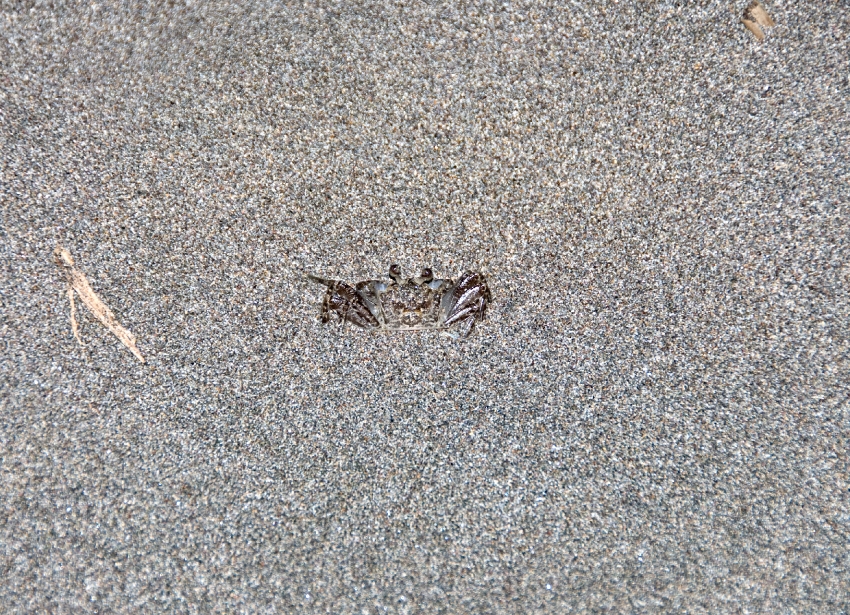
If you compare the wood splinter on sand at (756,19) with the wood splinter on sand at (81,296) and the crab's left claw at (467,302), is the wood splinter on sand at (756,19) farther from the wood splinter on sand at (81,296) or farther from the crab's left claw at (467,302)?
the wood splinter on sand at (81,296)

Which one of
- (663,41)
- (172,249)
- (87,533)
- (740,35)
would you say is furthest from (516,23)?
(87,533)

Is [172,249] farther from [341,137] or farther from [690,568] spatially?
[690,568]

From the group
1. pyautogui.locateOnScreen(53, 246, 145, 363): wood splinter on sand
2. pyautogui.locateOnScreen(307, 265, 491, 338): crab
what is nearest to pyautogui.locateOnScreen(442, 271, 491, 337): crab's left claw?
pyautogui.locateOnScreen(307, 265, 491, 338): crab

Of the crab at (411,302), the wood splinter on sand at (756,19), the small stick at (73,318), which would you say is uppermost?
the wood splinter on sand at (756,19)

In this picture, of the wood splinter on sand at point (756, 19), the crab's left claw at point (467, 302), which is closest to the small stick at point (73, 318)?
the crab's left claw at point (467, 302)

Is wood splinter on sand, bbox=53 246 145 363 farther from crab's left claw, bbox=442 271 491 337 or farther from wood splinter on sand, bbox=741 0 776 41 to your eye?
wood splinter on sand, bbox=741 0 776 41

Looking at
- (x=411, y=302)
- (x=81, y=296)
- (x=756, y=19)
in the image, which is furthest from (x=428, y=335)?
(x=756, y=19)
